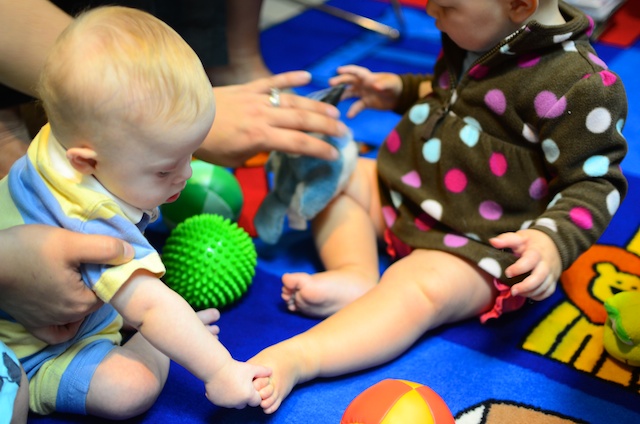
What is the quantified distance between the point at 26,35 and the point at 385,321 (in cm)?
59

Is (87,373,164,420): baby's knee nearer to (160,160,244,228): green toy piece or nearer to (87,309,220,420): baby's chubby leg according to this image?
(87,309,220,420): baby's chubby leg

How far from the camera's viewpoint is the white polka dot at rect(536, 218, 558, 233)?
78cm

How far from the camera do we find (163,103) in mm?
614

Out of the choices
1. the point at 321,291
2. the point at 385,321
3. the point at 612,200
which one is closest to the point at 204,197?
the point at 321,291

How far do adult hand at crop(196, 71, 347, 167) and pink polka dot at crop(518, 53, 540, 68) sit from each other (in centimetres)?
26

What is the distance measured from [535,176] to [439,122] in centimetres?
17

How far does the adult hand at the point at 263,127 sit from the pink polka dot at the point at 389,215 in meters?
0.15

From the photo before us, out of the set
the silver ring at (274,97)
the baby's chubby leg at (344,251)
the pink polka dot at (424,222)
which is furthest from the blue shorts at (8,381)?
the pink polka dot at (424,222)

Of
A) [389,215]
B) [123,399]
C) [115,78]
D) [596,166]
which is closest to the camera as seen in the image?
[115,78]

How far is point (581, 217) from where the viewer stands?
0.79 meters

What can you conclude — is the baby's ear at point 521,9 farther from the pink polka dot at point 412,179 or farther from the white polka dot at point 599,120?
the pink polka dot at point 412,179

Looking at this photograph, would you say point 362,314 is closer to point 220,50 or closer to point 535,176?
point 535,176

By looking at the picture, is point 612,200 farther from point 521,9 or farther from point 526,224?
point 521,9

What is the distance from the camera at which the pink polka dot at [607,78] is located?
0.80 metres
